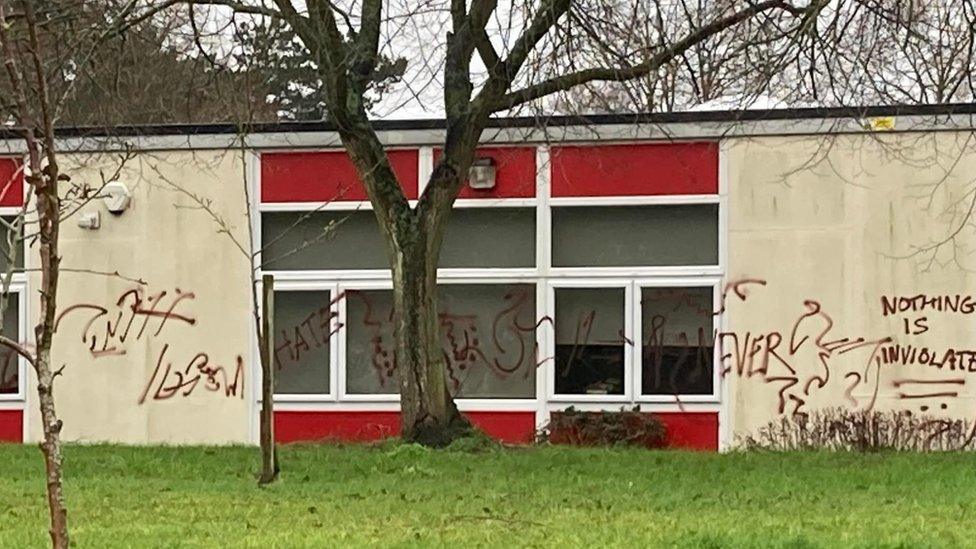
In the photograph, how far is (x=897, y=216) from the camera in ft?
58.9

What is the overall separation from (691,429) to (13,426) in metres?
8.12

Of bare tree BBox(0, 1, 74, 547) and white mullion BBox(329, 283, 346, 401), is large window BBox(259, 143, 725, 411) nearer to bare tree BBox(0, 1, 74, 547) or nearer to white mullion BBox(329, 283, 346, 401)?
white mullion BBox(329, 283, 346, 401)

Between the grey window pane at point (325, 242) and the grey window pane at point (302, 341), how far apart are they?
1.27 ft

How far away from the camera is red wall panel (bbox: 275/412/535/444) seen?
18797 millimetres

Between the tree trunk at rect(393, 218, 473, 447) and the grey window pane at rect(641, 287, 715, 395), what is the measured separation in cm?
335

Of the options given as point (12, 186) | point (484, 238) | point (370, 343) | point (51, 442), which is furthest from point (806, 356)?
point (51, 442)

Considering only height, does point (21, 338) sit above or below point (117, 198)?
below

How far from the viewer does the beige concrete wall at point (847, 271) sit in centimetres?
1778

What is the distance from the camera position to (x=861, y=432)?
54.0ft

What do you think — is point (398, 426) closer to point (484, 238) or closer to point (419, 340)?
point (484, 238)

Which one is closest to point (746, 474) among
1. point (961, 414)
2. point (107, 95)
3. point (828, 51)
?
point (828, 51)

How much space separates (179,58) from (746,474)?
734 cm

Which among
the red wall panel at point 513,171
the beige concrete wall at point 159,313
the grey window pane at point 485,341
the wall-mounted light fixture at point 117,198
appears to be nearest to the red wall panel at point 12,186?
the beige concrete wall at point 159,313

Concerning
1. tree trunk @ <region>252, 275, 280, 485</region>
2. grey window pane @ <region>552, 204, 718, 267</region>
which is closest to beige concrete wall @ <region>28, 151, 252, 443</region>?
grey window pane @ <region>552, 204, 718, 267</region>
